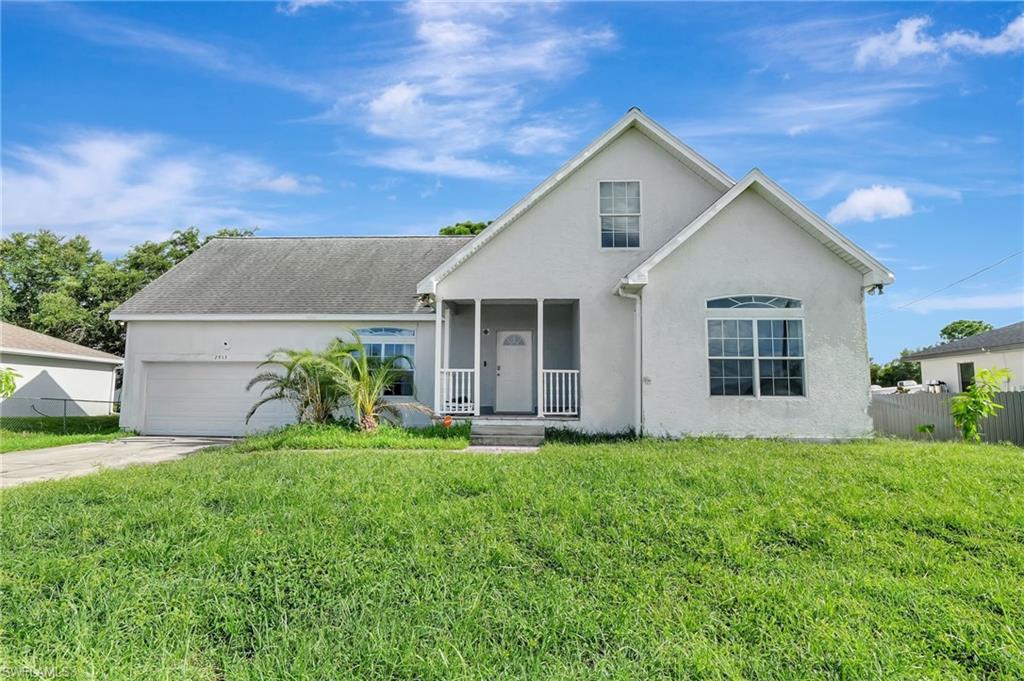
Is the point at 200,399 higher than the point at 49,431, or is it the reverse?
the point at 200,399

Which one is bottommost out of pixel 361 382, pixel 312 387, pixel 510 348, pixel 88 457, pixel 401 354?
pixel 88 457

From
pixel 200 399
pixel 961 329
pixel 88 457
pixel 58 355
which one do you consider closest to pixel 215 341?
pixel 200 399

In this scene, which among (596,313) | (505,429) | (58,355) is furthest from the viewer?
(58,355)

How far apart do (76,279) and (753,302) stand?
3540 cm

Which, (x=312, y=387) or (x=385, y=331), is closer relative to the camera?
(x=312, y=387)

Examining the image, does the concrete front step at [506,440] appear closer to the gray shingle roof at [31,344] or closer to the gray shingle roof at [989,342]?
the gray shingle roof at [31,344]

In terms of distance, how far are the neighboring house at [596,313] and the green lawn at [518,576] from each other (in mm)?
4208

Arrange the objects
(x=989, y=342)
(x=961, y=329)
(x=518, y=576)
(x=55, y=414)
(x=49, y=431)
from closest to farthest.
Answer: (x=518, y=576) → (x=49, y=431) → (x=55, y=414) → (x=989, y=342) → (x=961, y=329)

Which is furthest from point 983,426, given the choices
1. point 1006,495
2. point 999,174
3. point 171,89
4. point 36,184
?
point 36,184

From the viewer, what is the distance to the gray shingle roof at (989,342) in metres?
19.3

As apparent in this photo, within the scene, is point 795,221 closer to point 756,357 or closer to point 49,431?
point 756,357

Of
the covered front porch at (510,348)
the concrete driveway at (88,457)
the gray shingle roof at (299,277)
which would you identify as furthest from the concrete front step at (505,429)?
the concrete driveway at (88,457)

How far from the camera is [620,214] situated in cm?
1262

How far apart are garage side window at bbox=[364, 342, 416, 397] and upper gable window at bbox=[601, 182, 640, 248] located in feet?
19.3
